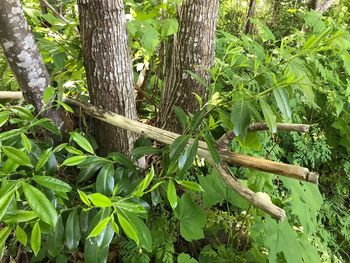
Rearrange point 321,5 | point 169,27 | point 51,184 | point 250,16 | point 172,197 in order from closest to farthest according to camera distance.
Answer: point 51,184 < point 172,197 < point 169,27 < point 250,16 < point 321,5

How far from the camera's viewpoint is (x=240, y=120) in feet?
3.58

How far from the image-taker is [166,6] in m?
1.97

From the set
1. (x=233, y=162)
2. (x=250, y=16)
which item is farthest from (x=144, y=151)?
(x=250, y=16)

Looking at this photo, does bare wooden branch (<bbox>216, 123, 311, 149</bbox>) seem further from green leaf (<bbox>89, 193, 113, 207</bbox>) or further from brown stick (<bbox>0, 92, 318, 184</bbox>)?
green leaf (<bbox>89, 193, 113, 207</bbox>)

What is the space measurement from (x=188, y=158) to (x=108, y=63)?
0.55 metres

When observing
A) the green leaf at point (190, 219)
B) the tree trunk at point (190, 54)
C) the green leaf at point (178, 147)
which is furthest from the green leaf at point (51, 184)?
the tree trunk at point (190, 54)

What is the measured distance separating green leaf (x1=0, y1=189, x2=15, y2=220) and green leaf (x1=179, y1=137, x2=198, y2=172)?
52 centimetres

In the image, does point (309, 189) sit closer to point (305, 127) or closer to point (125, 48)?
point (305, 127)

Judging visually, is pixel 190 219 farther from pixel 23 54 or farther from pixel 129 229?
pixel 23 54

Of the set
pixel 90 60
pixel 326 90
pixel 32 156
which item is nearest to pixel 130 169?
pixel 32 156

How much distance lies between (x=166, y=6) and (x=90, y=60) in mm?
765

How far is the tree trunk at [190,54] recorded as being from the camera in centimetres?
182

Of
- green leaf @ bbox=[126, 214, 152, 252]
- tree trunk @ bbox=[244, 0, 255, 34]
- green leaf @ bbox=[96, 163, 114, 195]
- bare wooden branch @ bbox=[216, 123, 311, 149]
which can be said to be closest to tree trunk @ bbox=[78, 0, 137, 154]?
green leaf @ bbox=[96, 163, 114, 195]

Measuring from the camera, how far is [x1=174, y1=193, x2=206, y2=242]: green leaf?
1.52 metres
